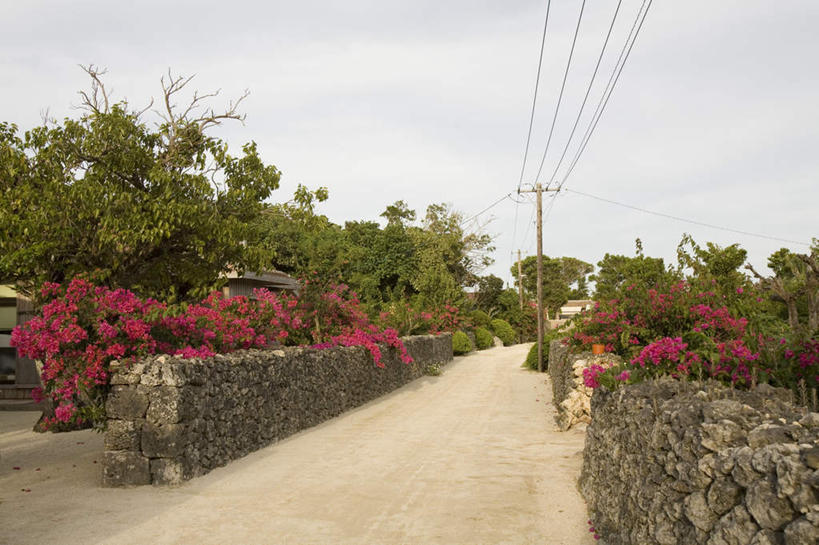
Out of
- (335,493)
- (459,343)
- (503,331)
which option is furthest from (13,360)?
(503,331)

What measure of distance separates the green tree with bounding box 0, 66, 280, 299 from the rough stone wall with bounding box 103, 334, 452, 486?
210cm

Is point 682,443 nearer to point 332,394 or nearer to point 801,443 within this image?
point 801,443

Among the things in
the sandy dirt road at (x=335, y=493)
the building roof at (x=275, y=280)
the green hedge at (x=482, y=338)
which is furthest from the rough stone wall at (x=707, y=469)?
the green hedge at (x=482, y=338)

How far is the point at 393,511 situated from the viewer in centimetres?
651

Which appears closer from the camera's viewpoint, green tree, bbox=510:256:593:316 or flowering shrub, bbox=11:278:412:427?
flowering shrub, bbox=11:278:412:427

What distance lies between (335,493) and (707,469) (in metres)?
4.81

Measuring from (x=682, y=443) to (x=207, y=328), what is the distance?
800cm

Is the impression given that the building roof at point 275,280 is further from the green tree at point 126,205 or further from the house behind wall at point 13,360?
the green tree at point 126,205

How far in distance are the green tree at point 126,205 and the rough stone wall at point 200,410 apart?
82.7 inches

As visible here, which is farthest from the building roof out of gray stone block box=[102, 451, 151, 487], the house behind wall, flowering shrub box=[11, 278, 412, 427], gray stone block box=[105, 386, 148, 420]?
gray stone block box=[102, 451, 151, 487]

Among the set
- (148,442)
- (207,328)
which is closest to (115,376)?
(148,442)

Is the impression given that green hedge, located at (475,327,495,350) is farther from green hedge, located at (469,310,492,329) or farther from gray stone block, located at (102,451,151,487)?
gray stone block, located at (102,451,151,487)

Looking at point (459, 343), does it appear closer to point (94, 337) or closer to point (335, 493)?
point (94, 337)

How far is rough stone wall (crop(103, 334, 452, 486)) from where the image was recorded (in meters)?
7.65
